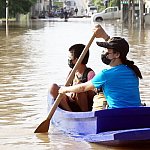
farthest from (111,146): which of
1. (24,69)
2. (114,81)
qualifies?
(24,69)

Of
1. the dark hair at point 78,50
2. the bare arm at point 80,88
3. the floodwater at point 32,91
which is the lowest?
the floodwater at point 32,91

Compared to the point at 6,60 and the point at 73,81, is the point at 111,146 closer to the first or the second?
the point at 73,81

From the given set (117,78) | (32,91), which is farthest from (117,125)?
(32,91)

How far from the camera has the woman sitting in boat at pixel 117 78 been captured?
7.05 m

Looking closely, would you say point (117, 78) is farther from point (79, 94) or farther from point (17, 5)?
point (17, 5)

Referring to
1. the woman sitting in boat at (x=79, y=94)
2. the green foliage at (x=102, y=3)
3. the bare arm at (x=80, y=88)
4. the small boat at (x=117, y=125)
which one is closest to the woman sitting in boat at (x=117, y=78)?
the bare arm at (x=80, y=88)

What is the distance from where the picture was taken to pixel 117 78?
7062 mm

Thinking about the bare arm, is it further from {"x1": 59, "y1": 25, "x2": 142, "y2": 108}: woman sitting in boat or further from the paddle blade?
the paddle blade

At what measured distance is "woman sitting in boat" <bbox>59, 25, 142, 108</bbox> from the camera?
7.05m

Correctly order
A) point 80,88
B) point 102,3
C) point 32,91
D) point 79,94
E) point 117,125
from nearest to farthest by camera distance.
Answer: point 117,125
point 80,88
point 79,94
point 32,91
point 102,3

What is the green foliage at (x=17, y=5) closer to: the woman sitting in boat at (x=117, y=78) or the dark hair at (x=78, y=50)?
the dark hair at (x=78, y=50)

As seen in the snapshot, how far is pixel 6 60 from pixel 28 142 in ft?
36.5

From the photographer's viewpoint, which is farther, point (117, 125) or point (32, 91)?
point (32, 91)

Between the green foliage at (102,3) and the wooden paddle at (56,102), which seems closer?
the wooden paddle at (56,102)
